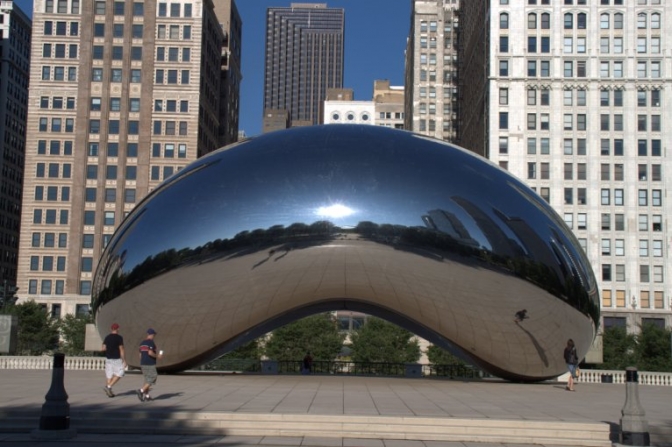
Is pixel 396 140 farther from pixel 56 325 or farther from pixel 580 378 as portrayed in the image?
pixel 56 325

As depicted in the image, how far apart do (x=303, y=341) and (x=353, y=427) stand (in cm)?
4652

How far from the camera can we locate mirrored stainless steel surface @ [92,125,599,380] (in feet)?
62.8

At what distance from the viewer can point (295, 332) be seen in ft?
196

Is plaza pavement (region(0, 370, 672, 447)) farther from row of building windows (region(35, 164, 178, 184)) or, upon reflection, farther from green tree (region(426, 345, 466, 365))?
row of building windows (region(35, 164, 178, 184))

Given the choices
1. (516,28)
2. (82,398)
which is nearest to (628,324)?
(516,28)

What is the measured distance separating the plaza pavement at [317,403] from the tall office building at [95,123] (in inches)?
2513

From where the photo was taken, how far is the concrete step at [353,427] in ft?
44.1

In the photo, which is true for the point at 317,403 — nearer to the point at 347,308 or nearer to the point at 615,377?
the point at 347,308

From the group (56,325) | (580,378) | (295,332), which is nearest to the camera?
(580,378)

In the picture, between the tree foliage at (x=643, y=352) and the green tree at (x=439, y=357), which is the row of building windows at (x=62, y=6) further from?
the tree foliage at (x=643, y=352)

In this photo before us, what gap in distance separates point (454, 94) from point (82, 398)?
101 metres

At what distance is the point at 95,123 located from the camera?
87.2 m

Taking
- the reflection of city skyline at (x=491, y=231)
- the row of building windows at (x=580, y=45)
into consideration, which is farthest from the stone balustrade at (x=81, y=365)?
the row of building windows at (x=580, y=45)

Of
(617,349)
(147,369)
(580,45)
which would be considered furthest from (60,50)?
(147,369)
